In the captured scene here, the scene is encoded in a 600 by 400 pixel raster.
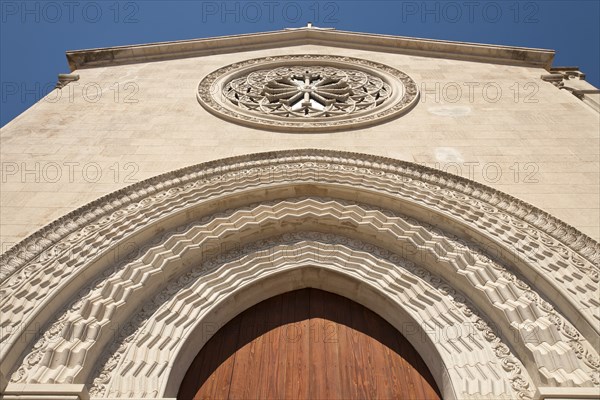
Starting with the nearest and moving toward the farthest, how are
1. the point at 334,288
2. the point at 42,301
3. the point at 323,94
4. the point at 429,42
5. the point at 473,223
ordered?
the point at 42,301 → the point at 473,223 → the point at 334,288 → the point at 323,94 → the point at 429,42

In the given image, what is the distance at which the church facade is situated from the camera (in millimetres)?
3711

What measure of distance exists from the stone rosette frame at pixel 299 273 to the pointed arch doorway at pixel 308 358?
0.44 feet

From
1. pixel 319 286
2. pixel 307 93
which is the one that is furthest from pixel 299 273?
pixel 307 93

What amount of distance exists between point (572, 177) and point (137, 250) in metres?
4.73

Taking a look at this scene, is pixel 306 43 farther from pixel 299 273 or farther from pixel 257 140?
pixel 299 273

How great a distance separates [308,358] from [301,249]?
1.25 meters

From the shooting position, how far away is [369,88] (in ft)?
25.8

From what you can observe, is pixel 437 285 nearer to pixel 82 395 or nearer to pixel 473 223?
pixel 473 223

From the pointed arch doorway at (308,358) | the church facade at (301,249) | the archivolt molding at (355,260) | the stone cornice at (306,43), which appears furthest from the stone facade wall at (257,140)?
the pointed arch doorway at (308,358)

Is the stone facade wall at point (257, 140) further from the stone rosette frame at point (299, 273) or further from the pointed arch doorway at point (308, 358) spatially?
the pointed arch doorway at point (308, 358)

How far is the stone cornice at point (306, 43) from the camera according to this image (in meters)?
8.33

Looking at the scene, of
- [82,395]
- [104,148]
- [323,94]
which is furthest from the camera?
[323,94]

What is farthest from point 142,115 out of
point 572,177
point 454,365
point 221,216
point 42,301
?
point 572,177

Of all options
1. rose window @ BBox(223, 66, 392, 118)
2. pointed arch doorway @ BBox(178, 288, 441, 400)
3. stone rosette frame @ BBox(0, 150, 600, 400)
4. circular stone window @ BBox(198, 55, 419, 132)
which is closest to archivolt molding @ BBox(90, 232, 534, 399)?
stone rosette frame @ BBox(0, 150, 600, 400)
